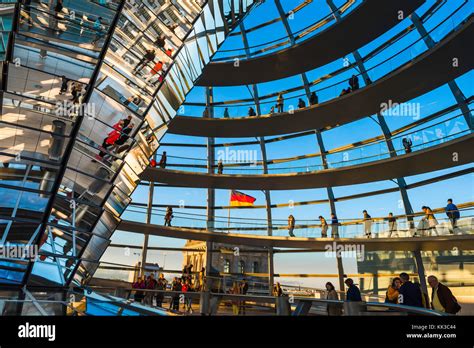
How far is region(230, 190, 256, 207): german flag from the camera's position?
75.2 ft

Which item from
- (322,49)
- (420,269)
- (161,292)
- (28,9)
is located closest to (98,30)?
(28,9)

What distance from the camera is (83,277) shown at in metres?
9.96

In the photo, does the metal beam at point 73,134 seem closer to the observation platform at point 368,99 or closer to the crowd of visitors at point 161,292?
the crowd of visitors at point 161,292

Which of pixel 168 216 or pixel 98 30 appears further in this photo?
pixel 168 216

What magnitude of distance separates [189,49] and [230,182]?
10.2 m

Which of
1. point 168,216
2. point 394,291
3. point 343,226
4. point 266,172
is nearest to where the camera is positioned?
point 394,291

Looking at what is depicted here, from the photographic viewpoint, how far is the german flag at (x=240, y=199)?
22906mm

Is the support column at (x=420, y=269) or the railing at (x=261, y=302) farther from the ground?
the support column at (x=420, y=269)

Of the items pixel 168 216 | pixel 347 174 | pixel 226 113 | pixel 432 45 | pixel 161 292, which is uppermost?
pixel 432 45

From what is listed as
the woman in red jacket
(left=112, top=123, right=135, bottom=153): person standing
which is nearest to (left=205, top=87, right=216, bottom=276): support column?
(left=112, top=123, right=135, bottom=153): person standing

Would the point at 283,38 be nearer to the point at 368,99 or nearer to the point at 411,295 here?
the point at 368,99

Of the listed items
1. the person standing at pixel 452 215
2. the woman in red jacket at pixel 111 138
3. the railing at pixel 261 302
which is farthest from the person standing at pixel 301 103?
the woman in red jacket at pixel 111 138

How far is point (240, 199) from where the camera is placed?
2297 centimetres
